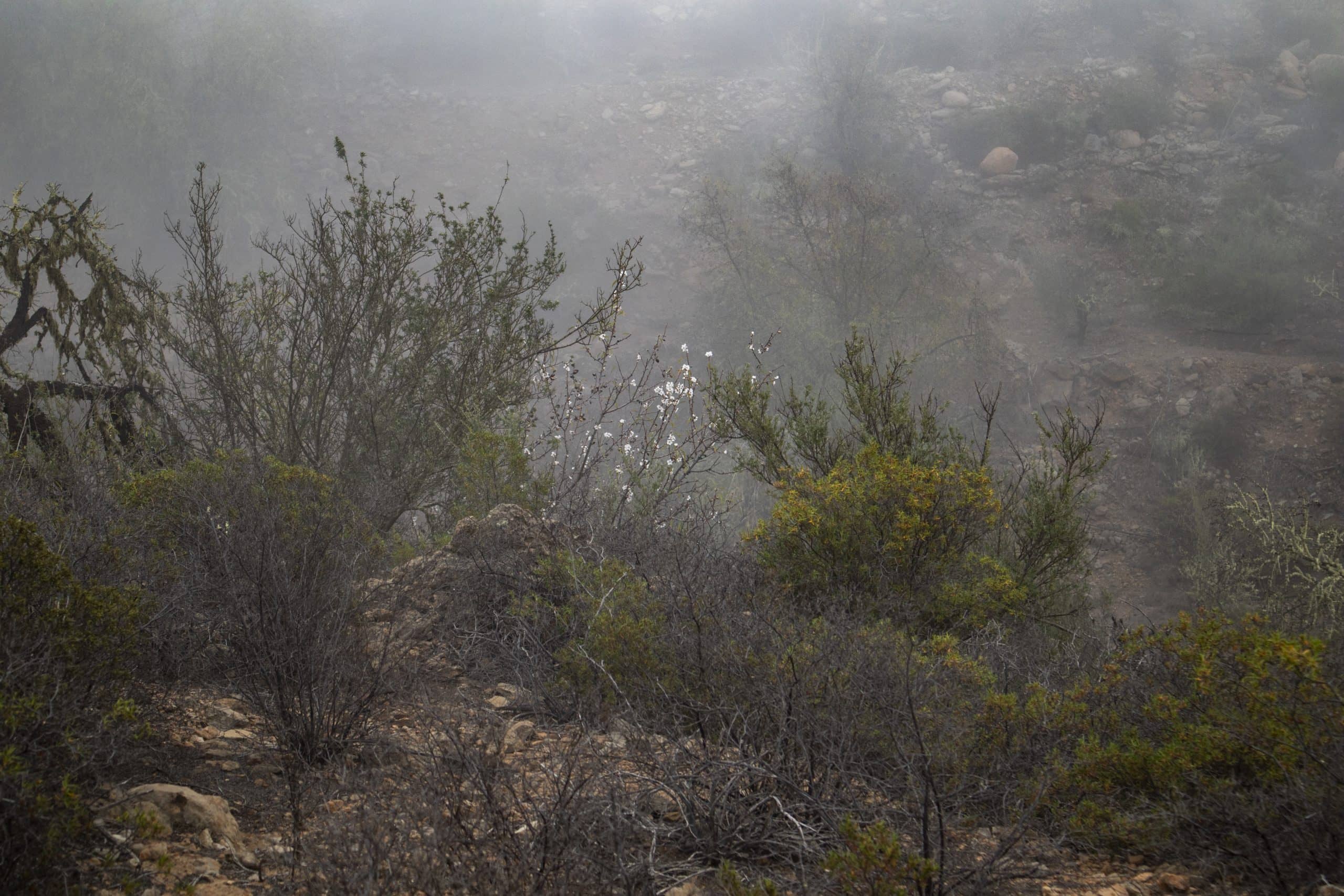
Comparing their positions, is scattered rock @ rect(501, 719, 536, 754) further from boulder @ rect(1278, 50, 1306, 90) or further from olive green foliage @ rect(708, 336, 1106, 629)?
boulder @ rect(1278, 50, 1306, 90)

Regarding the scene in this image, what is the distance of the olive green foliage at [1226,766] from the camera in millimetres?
2027

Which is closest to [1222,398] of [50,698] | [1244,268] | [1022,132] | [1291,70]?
[1244,268]

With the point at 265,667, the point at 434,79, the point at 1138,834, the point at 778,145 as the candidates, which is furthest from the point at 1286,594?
the point at 434,79

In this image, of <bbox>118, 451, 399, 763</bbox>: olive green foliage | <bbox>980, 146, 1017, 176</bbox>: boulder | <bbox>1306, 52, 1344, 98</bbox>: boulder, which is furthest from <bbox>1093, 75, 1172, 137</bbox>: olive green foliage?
<bbox>118, 451, 399, 763</bbox>: olive green foliage

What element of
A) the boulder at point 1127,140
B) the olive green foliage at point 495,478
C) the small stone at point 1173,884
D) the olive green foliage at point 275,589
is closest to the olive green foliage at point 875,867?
the small stone at point 1173,884

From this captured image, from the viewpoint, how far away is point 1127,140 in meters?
20.6

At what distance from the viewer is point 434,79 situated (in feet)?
88.4

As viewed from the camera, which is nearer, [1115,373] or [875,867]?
[875,867]

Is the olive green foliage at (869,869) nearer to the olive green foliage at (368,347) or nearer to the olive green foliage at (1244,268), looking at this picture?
the olive green foliage at (368,347)

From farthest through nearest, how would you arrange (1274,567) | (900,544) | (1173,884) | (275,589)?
(1274,567)
(900,544)
(275,589)
(1173,884)

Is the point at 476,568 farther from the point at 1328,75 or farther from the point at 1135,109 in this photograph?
the point at 1328,75

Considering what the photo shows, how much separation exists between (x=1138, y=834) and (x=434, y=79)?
96.0 ft

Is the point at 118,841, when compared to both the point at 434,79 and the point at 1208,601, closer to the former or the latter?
the point at 1208,601

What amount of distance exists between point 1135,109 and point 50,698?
2493cm
